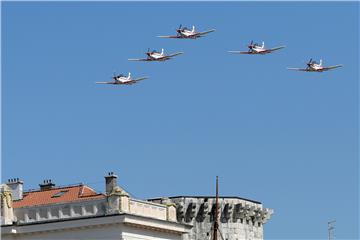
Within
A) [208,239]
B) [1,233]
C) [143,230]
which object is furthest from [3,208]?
[208,239]

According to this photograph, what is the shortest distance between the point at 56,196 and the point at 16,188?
523cm

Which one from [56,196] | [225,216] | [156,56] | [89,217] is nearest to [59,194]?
[56,196]

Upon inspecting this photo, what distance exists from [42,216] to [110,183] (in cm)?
622

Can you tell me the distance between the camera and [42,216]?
108438 mm

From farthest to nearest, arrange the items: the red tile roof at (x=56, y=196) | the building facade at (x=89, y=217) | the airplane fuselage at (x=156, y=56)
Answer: the airplane fuselage at (x=156, y=56)
the red tile roof at (x=56, y=196)
the building facade at (x=89, y=217)

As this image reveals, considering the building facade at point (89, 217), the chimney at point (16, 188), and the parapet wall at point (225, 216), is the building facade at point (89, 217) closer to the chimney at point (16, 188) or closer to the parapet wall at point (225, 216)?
the chimney at point (16, 188)

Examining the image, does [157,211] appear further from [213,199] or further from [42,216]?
[213,199]

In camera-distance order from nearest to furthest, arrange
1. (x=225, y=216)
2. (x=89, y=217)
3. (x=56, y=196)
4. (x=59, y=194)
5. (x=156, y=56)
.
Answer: (x=89, y=217) → (x=56, y=196) → (x=59, y=194) → (x=156, y=56) → (x=225, y=216)

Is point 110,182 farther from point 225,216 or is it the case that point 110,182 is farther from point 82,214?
point 225,216

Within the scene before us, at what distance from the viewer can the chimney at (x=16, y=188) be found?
117 meters

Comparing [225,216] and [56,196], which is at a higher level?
[225,216]

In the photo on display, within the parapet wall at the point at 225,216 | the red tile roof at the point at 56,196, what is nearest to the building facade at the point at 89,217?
the red tile roof at the point at 56,196

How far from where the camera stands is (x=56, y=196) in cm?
11400

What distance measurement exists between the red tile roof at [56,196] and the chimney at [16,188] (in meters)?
0.51
